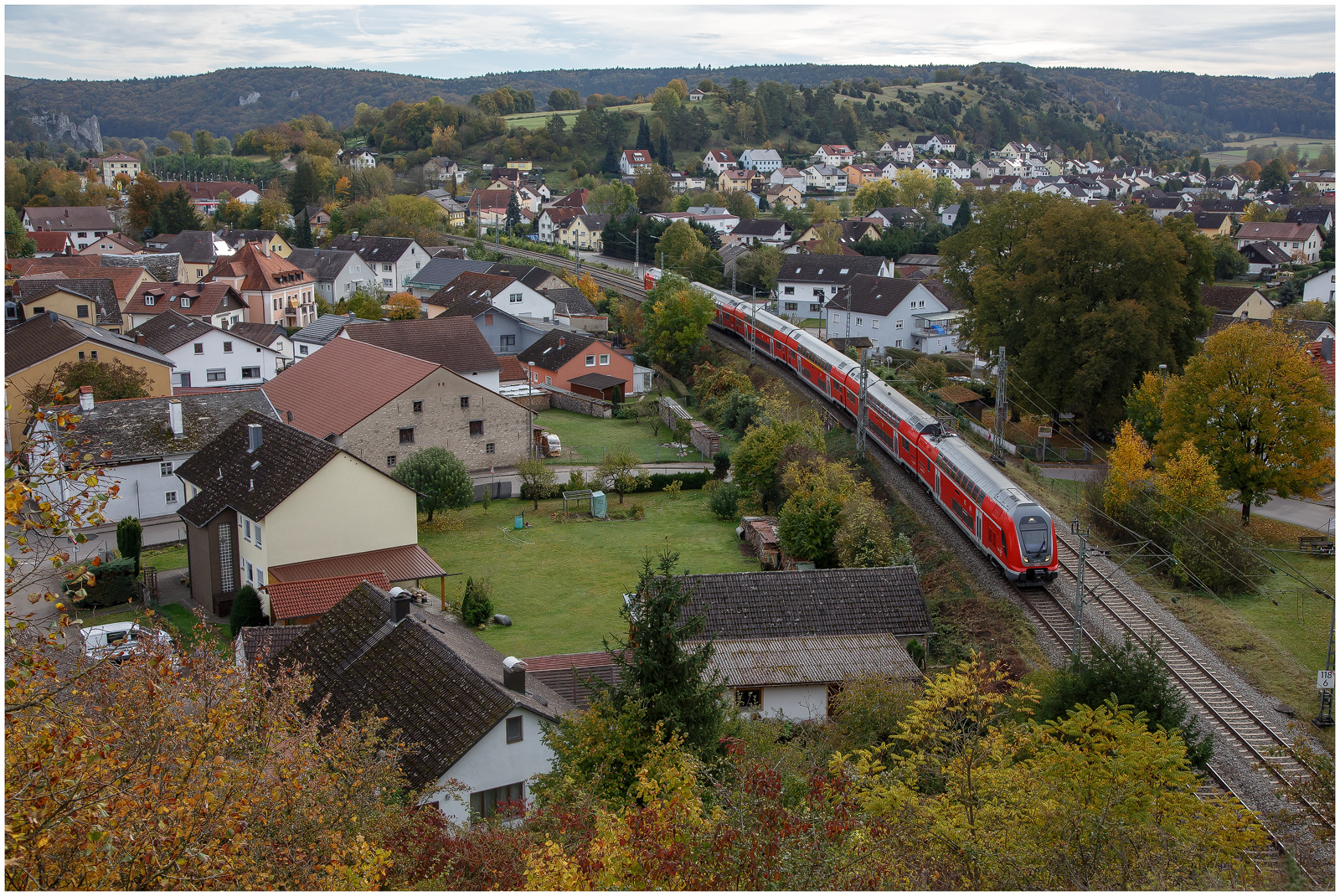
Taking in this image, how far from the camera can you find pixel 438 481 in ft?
121

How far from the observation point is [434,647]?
20.1 m

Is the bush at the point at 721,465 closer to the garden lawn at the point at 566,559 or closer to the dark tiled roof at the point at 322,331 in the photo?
the garden lawn at the point at 566,559

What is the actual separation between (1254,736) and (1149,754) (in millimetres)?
7944

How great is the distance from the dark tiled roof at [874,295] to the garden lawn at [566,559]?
32269mm

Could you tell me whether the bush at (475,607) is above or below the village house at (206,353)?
below

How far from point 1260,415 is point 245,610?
106ft

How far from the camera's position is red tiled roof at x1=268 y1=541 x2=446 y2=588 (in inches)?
1100

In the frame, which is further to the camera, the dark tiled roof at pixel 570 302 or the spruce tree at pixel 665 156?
the spruce tree at pixel 665 156

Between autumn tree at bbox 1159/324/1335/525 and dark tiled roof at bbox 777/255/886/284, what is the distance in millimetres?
45427

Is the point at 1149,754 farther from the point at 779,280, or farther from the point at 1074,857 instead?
the point at 779,280

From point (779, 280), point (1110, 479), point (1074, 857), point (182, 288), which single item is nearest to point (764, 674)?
point (1074, 857)

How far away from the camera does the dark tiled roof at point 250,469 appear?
28.1 metres

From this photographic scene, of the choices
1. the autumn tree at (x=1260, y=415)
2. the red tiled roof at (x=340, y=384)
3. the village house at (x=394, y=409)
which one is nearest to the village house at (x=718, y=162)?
the red tiled roof at (x=340, y=384)

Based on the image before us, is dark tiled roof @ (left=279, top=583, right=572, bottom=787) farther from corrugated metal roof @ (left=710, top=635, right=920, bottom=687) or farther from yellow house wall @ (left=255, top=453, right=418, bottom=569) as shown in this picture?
yellow house wall @ (left=255, top=453, right=418, bottom=569)
